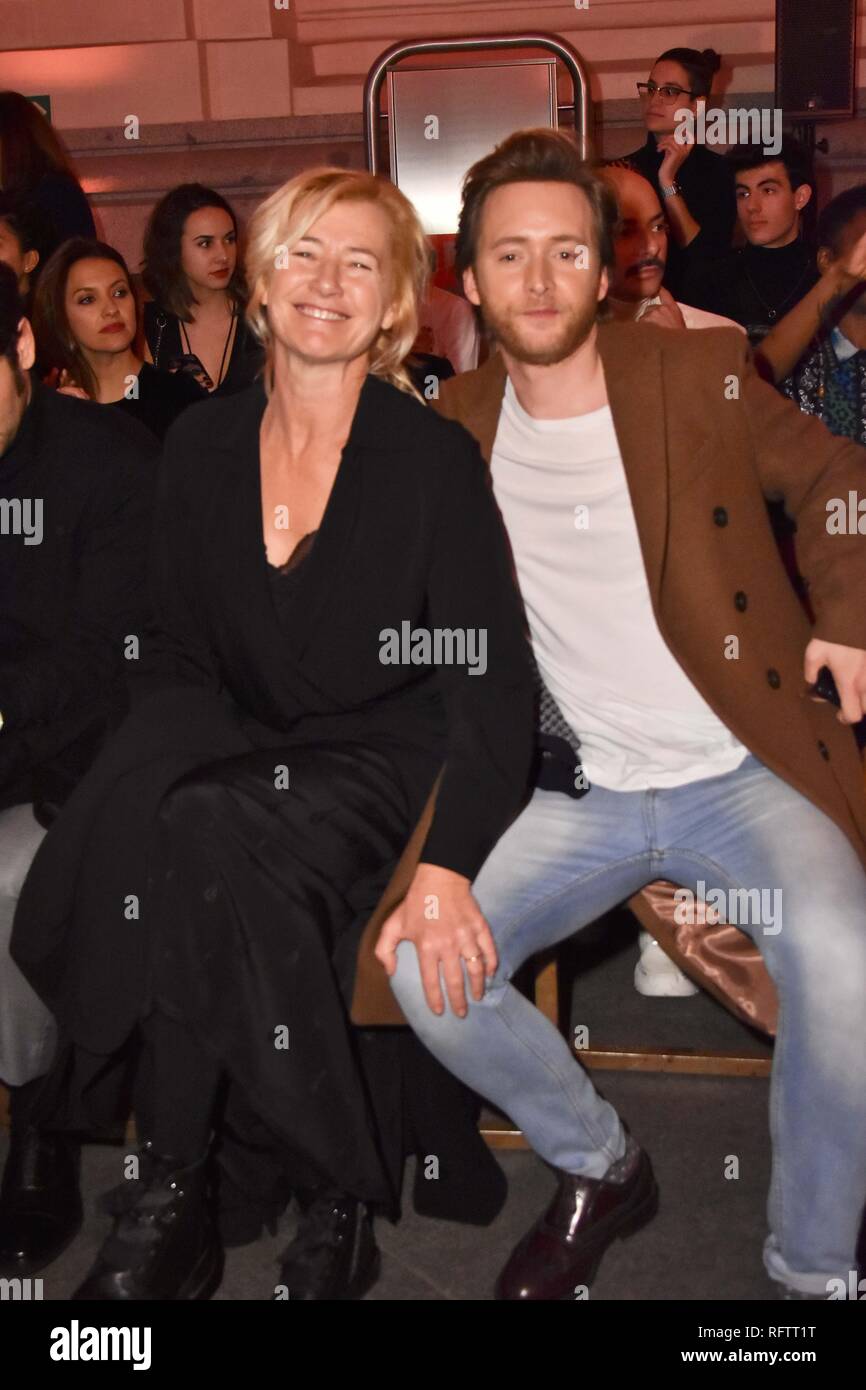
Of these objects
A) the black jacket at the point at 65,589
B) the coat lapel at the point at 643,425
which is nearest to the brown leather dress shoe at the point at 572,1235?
the coat lapel at the point at 643,425

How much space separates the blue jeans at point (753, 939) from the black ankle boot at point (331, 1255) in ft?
0.93

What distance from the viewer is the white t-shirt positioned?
224 centimetres

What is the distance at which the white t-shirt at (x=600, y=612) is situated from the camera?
7.36 ft

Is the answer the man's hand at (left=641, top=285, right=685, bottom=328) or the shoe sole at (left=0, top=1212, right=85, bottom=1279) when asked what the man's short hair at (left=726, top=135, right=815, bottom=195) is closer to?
the man's hand at (left=641, top=285, right=685, bottom=328)

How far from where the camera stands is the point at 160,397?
3.75 meters

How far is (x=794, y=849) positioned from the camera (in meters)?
2.05

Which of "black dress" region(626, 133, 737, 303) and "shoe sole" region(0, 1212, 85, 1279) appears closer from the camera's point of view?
"shoe sole" region(0, 1212, 85, 1279)

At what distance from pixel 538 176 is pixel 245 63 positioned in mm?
6094

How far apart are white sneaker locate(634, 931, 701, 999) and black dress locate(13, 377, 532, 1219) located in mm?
863

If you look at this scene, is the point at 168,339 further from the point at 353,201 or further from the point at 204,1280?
the point at 204,1280

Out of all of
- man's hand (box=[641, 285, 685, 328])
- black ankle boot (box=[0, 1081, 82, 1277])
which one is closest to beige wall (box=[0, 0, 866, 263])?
man's hand (box=[641, 285, 685, 328])

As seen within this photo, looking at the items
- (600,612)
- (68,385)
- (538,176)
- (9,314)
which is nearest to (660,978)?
(600,612)

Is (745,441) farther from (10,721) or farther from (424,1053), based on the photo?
(10,721)
